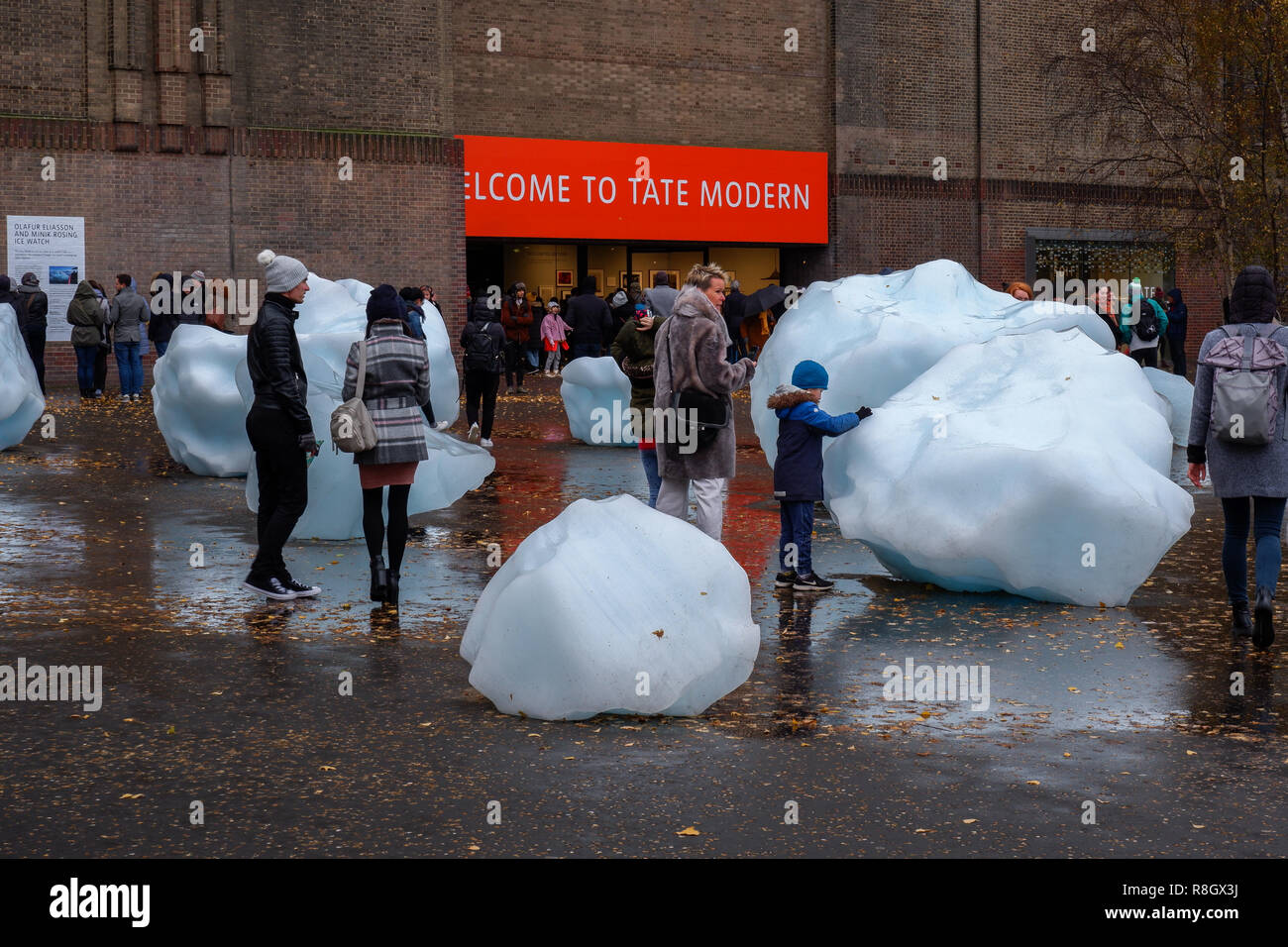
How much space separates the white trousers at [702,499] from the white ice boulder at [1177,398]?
8676 mm

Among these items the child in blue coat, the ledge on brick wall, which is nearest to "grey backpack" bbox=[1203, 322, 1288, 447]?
the child in blue coat

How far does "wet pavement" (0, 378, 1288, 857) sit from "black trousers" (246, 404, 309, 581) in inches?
14.1

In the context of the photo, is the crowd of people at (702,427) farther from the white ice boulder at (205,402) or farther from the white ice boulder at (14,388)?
the white ice boulder at (14,388)

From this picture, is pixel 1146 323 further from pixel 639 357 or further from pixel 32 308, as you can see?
pixel 32 308

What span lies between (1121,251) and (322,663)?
32.5m

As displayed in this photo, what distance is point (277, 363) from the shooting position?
8.91m

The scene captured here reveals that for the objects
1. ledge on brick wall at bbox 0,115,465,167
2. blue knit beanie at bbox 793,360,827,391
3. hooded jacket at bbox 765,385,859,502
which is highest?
ledge on brick wall at bbox 0,115,465,167

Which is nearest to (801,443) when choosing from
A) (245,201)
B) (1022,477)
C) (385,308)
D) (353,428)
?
(1022,477)

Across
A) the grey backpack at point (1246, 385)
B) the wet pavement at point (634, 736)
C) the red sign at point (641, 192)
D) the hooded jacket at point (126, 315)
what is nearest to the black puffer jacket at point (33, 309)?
the hooded jacket at point (126, 315)

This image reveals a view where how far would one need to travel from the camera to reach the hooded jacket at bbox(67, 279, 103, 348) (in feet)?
74.0

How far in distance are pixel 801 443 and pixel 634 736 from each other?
148 inches

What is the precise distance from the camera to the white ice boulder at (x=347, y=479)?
1124 cm

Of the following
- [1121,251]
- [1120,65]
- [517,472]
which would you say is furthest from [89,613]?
[1121,251]

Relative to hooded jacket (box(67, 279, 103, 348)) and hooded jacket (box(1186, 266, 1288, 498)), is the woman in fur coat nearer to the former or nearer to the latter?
hooded jacket (box(1186, 266, 1288, 498))
